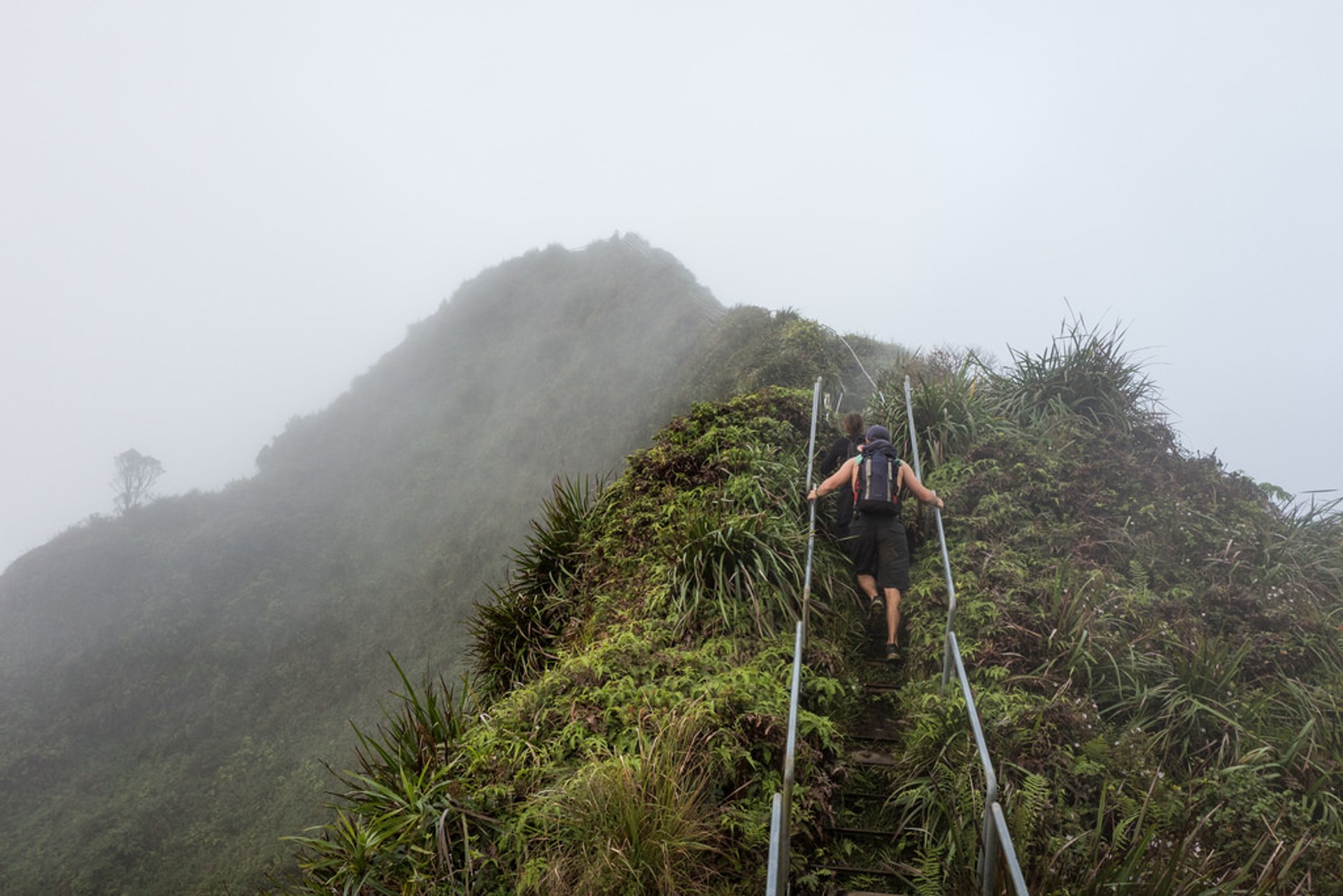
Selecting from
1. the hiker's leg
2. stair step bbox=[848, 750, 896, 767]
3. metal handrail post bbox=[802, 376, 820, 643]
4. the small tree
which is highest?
the small tree

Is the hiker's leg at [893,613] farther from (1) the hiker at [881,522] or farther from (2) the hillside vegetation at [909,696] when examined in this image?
(2) the hillside vegetation at [909,696]

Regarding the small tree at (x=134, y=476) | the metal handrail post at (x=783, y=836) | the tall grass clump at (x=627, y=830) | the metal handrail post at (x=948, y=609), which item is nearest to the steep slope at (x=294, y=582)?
the small tree at (x=134, y=476)

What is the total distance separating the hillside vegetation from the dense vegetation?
625cm

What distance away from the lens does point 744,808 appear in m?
4.22

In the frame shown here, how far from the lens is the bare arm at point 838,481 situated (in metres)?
6.63

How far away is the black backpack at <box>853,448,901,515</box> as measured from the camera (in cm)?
634

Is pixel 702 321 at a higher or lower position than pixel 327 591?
higher

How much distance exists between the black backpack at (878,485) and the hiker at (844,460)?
0.94 feet

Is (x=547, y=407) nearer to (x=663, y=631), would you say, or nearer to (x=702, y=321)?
(x=702, y=321)

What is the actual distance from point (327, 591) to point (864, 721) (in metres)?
31.3

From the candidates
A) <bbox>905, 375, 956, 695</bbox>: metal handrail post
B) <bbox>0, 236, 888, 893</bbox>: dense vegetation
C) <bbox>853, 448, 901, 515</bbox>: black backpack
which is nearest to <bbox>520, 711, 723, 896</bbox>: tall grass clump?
<bbox>905, 375, 956, 695</bbox>: metal handrail post

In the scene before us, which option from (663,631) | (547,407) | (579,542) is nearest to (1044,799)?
(663,631)

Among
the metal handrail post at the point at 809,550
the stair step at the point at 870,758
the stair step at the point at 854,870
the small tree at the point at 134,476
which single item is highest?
the small tree at the point at 134,476

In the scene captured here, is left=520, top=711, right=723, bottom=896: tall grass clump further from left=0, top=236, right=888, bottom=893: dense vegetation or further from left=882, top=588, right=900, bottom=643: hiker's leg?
left=0, top=236, right=888, bottom=893: dense vegetation
